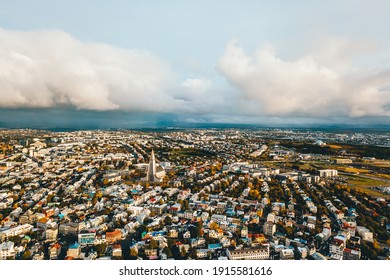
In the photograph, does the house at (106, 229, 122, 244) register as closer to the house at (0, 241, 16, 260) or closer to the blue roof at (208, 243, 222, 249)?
the house at (0, 241, 16, 260)

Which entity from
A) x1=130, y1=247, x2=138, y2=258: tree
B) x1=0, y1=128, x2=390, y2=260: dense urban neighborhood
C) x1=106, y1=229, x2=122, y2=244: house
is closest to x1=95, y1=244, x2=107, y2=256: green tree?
x1=0, y1=128, x2=390, y2=260: dense urban neighborhood

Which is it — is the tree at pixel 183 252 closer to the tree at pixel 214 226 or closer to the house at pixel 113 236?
the tree at pixel 214 226

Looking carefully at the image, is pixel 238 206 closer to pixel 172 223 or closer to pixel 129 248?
pixel 172 223

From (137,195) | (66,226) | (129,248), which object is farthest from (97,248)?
(137,195)

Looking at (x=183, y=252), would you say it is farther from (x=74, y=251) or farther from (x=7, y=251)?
(x=7, y=251)

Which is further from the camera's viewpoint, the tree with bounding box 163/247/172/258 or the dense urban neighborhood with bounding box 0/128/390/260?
the dense urban neighborhood with bounding box 0/128/390/260

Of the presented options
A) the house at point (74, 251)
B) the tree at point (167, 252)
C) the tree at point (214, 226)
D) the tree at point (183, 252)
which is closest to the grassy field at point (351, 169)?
the tree at point (214, 226)

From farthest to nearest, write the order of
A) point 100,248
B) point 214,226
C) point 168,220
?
point 168,220 < point 214,226 < point 100,248

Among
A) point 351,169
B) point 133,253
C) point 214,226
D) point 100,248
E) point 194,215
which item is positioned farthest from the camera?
point 351,169

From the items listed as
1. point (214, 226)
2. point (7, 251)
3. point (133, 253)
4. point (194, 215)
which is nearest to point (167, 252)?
point (133, 253)

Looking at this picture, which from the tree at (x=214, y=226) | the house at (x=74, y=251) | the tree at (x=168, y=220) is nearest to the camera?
the house at (x=74, y=251)
